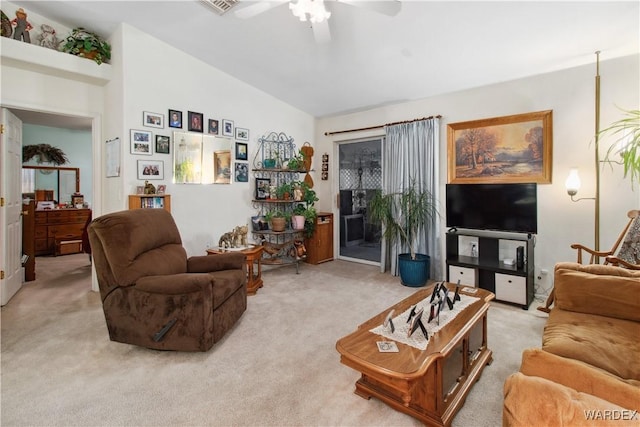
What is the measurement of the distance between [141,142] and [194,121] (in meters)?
0.73

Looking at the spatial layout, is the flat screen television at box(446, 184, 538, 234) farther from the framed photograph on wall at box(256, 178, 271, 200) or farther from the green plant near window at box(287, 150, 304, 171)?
the framed photograph on wall at box(256, 178, 271, 200)

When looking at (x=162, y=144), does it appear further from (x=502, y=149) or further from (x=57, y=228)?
(x=502, y=149)

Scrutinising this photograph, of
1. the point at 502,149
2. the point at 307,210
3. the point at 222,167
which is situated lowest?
the point at 307,210

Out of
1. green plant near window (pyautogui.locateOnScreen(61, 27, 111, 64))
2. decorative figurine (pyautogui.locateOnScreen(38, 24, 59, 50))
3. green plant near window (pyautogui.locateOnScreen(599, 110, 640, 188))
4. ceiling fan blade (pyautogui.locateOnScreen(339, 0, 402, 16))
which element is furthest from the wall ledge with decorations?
green plant near window (pyautogui.locateOnScreen(599, 110, 640, 188))

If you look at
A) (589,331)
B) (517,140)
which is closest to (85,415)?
(589,331)

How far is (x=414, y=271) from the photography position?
13.3ft

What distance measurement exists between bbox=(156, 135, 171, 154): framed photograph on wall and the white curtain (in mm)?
2966

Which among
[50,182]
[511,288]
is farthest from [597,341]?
[50,182]

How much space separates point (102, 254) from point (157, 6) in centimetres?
→ 244

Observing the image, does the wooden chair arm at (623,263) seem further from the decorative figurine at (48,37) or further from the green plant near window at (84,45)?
the decorative figurine at (48,37)

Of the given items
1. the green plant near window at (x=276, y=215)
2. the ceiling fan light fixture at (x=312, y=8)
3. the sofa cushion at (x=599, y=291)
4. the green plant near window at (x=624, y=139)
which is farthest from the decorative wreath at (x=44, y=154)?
the green plant near window at (x=624, y=139)

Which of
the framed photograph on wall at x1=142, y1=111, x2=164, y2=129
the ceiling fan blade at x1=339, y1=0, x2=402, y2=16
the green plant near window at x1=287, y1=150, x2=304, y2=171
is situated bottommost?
the green plant near window at x1=287, y1=150, x2=304, y2=171

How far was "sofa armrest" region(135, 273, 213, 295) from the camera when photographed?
7.41 ft

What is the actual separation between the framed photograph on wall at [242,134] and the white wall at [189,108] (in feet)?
0.22
